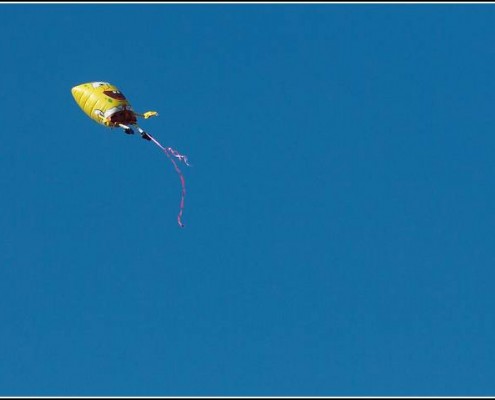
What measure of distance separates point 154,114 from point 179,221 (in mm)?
13346

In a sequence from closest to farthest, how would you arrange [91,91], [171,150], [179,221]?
[179,221]
[171,150]
[91,91]

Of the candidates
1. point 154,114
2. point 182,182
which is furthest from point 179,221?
point 154,114

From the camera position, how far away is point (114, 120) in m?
98.1

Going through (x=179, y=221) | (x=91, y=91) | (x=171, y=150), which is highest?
(x=91, y=91)

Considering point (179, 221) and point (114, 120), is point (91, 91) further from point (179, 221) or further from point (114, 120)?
point (179, 221)

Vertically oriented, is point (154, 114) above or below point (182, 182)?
above

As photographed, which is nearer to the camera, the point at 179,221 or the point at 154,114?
the point at 179,221

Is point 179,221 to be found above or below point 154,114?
below

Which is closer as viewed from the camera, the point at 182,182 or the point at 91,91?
the point at 182,182

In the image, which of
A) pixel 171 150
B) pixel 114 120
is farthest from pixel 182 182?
pixel 114 120

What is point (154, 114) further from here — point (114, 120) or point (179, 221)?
point (179, 221)

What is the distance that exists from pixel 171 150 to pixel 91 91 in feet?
38.0

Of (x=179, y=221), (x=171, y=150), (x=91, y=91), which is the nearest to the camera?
(x=179, y=221)

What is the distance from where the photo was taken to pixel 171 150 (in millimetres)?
94188
